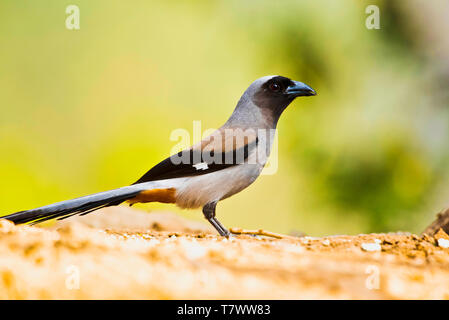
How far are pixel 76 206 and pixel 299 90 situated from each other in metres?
2.12

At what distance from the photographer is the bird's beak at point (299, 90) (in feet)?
13.3

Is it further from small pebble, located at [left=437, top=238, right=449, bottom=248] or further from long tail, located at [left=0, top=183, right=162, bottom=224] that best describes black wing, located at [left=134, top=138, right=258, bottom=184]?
small pebble, located at [left=437, top=238, right=449, bottom=248]

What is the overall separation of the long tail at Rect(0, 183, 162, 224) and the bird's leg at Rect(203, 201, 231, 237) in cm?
54

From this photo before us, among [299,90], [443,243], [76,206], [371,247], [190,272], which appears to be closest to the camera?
[190,272]

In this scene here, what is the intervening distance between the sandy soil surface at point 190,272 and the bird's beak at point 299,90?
2.03m

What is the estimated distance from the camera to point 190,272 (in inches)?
73.4

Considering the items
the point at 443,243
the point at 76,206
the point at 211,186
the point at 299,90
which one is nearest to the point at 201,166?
the point at 211,186

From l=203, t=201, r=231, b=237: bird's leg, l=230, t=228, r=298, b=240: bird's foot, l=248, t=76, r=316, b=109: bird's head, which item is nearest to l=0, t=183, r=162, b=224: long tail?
l=203, t=201, r=231, b=237: bird's leg

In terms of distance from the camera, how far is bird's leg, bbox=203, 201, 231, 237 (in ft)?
11.9

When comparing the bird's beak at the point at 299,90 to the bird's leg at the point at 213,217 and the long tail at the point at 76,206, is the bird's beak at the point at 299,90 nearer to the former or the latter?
the bird's leg at the point at 213,217

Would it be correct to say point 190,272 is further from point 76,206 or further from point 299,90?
Answer: point 299,90

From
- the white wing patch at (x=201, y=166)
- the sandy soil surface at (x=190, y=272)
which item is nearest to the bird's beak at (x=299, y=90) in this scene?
the white wing patch at (x=201, y=166)
